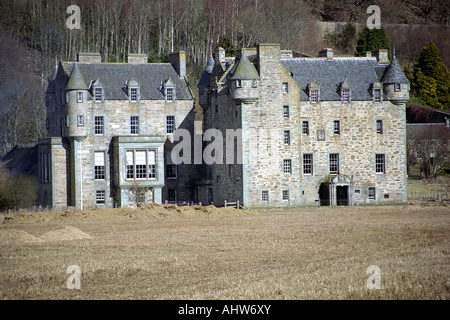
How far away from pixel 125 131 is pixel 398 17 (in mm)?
68721

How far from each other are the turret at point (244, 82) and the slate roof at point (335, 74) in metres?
4.46

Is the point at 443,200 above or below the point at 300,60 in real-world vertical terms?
below

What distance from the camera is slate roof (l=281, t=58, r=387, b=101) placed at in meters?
58.0

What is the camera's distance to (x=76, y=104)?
56812 millimetres

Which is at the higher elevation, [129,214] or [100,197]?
[100,197]

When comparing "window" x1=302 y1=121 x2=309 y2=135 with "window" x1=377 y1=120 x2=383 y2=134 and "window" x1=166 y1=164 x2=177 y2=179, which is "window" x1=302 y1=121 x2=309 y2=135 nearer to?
"window" x1=377 y1=120 x2=383 y2=134

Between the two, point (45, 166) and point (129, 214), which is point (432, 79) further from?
point (129, 214)

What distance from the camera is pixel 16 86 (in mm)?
77062

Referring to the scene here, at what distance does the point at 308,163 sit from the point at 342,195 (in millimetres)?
3637

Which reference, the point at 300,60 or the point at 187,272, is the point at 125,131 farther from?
the point at 187,272

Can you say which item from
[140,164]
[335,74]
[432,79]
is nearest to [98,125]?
[140,164]

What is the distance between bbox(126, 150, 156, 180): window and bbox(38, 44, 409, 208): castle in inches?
3.1
